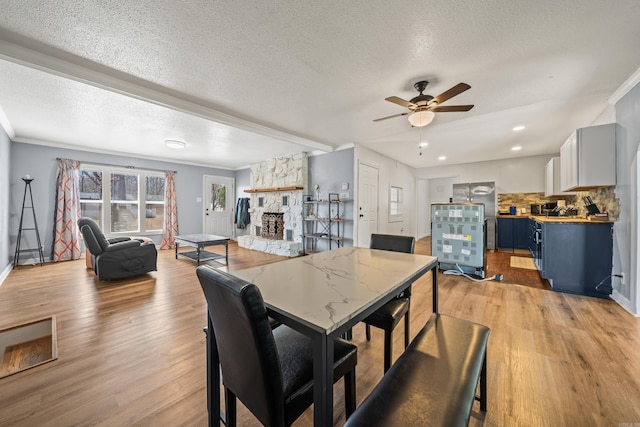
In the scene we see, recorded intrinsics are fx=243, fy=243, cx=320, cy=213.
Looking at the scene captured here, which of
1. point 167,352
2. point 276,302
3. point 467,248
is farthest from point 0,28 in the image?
point 467,248

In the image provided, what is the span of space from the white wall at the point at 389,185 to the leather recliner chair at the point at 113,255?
146 inches

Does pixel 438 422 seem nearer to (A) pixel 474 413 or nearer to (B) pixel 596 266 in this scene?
(A) pixel 474 413

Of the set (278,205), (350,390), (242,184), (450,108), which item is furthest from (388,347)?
(242,184)

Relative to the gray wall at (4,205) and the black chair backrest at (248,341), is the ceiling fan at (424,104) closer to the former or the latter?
the black chair backrest at (248,341)

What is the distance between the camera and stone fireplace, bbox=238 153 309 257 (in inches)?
223

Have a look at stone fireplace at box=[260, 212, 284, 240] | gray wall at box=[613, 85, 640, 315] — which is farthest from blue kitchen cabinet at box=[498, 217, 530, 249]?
stone fireplace at box=[260, 212, 284, 240]

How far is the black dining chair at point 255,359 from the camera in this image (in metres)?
0.75

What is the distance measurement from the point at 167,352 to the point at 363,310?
1787 mm

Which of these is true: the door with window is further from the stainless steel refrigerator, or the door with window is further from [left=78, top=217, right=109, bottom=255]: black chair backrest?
the stainless steel refrigerator

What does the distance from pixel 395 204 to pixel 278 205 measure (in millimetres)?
3231

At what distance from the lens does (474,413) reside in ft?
4.36

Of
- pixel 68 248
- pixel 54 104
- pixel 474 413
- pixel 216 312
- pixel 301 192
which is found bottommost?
pixel 474 413

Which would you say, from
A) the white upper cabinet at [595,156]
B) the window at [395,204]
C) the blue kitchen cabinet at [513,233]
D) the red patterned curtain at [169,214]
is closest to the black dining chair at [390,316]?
the white upper cabinet at [595,156]

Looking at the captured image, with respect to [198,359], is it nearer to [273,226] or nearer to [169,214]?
[273,226]
